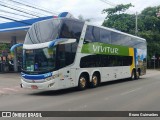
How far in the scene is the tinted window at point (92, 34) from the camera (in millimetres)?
18734

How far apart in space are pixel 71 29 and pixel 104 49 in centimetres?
422

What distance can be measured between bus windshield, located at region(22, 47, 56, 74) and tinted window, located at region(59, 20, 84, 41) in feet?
3.79

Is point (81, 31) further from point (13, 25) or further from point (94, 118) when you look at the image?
point (13, 25)

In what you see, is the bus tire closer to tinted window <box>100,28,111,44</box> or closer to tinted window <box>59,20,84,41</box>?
tinted window <box>100,28,111,44</box>

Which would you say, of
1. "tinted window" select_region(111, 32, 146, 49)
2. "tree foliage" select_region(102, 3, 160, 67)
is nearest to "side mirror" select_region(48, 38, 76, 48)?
"tinted window" select_region(111, 32, 146, 49)

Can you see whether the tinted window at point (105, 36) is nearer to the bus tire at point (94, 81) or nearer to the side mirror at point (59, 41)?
the bus tire at point (94, 81)

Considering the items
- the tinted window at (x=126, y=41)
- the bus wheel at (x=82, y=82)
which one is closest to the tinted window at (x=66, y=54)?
the bus wheel at (x=82, y=82)

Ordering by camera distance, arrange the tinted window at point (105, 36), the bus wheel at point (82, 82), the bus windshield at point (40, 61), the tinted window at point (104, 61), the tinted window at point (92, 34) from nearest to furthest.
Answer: the bus windshield at point (40, 61)
the bus wheel at point (82, 82)
the tinted window at point (104, 61)
the tinted window at point (92, 34)
the tinted window at point (105, 36)

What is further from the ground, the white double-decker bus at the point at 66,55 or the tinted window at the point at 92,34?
the tinted window at the point at 92,34

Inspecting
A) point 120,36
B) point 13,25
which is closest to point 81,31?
point 120,36

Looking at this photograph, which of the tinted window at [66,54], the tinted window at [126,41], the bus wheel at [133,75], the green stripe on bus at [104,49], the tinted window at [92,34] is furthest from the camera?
the bus wheel at [133,75]

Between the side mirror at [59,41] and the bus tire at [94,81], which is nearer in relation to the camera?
the side mirror at [59,41]

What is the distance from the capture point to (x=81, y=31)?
59.2 feet

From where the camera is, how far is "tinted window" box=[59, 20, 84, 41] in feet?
54.1
